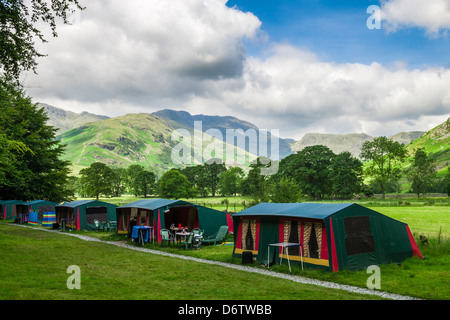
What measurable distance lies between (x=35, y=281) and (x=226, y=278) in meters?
4.77

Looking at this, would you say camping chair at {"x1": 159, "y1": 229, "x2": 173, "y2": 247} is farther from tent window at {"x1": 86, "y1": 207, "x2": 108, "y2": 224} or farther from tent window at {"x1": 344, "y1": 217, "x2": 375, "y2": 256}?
tent window at {"x1": 86, "y1": 207, "x2": 108, "y2": 224}

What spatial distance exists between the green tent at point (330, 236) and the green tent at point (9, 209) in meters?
31.6

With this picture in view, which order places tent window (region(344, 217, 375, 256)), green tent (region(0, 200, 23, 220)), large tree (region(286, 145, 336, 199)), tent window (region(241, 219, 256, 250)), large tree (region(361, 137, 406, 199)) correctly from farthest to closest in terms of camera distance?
large tree (region(361, 137, 406, 199)) → large tree (region(286, 145, 336, 199)) → green tent (region(0, 200, 23, 220)) → tent window (region(241, 219, 256, 250)) → tent window (region(344, 217, 375, 256))

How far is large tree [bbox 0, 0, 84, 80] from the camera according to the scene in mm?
11703

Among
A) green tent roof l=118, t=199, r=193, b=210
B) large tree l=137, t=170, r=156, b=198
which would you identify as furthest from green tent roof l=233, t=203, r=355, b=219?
large tree l=137, t=170, r=156, b=198

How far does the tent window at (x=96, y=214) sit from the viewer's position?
1054 inches

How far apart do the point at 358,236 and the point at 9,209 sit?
121 feet

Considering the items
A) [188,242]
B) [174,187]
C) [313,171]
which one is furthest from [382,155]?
[188,242]

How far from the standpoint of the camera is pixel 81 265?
11117mm

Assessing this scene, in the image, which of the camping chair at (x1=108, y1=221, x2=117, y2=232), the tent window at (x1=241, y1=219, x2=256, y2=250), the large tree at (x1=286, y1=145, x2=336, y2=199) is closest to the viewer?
the tent window at (x1=241, y1=219, x2=256, y2=250)

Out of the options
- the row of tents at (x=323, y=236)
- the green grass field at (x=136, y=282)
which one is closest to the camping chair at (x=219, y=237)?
the row of tents at (x=323, y=236)

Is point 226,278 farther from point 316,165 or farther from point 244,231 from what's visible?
point 316,165

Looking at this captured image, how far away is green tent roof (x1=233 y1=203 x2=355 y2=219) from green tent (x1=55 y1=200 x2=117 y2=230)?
652 inches
